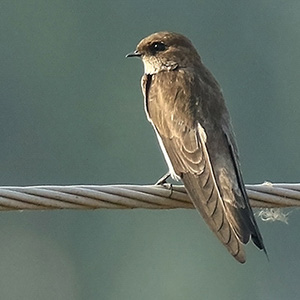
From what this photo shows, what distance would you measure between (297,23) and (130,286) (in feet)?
22.2

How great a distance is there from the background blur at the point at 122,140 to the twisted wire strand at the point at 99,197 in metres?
13.7

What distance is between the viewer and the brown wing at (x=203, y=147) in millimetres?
5723

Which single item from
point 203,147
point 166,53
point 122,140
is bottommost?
point 122,140

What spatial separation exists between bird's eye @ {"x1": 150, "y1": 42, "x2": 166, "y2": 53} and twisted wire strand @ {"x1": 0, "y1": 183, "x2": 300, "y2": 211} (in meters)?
1.60

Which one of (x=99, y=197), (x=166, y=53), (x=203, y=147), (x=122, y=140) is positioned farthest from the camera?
(x=122, y=140)

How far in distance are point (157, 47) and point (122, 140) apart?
1731 cm

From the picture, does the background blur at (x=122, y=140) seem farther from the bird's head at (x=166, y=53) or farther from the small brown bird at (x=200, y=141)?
the small brown bird at (x=200, y=141)

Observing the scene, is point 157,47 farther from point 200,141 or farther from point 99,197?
point 99,197

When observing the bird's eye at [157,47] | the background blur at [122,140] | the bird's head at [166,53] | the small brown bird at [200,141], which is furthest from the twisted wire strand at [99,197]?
the background blur at [122,140]

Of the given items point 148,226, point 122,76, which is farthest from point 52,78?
point 148,226

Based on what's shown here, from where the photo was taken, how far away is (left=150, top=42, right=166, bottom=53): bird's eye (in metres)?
6.99

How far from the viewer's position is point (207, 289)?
22.0 m

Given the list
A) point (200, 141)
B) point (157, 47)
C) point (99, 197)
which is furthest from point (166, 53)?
point (99, 197)

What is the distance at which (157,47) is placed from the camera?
7012 mm
